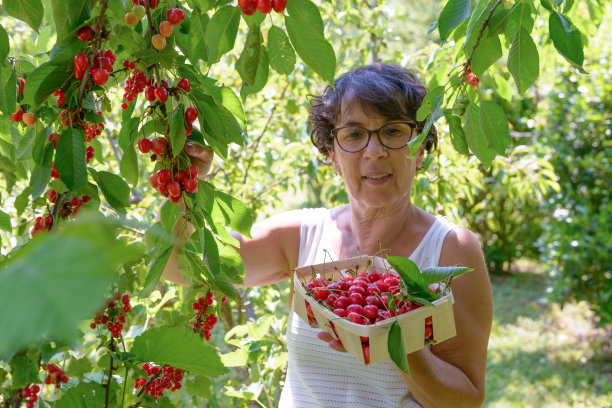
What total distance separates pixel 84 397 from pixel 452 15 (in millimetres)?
910

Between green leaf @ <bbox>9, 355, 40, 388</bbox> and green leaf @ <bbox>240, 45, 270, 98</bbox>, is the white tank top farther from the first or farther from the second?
green leaf @ <bbox>9, 355, 40, 388</bbox>

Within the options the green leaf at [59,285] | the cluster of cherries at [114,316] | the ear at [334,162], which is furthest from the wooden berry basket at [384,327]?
the green leaf at [59,285]

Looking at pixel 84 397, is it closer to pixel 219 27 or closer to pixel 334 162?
pixel 219 27

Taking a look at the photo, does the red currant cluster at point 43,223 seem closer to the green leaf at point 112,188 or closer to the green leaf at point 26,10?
the green leaf at point 112,188

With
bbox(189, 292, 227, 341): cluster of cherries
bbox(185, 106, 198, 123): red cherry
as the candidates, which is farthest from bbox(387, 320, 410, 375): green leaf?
bbox(185, 106, 198, 123): red cherry

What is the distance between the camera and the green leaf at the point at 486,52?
1062 millimetres

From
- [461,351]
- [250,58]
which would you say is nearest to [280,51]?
[250,58]

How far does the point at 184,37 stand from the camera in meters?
1.07

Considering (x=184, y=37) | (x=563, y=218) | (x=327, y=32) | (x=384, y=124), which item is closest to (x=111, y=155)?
(x=327, y=32)

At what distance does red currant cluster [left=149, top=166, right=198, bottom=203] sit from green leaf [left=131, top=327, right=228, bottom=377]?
246 millimetres

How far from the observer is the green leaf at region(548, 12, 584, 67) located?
96 centimetres

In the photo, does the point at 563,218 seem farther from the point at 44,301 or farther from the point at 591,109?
the point at 44,301

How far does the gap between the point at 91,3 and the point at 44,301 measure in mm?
Answer: 743

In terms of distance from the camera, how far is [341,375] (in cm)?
175
